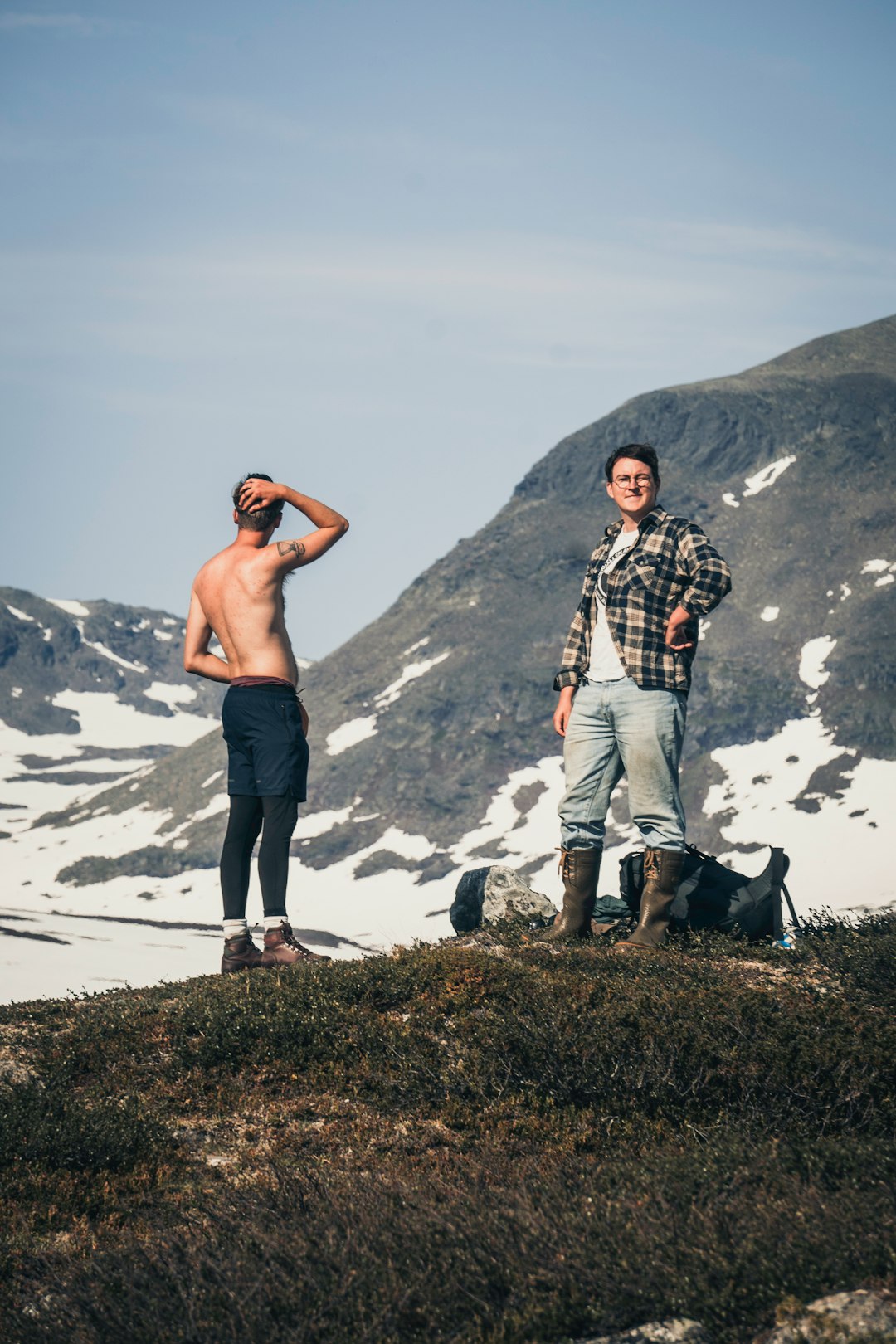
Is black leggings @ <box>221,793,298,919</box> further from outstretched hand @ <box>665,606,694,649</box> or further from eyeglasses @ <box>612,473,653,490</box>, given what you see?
eyeglasses @ <box>612,473,653,490</box>

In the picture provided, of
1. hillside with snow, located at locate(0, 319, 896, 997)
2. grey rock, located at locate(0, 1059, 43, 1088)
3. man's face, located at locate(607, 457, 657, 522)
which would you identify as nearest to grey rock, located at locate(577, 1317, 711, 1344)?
grey rock, located at locate(0, 1059, 43, 1088)

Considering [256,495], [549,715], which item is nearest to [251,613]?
[256,495]

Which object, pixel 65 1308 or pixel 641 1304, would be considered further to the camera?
pixel 65 1308

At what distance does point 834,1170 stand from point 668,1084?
123 cm

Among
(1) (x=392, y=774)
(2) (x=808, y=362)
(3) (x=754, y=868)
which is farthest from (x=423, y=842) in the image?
(2) (x=808, y=362)

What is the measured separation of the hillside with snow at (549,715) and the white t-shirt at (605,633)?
192 ft

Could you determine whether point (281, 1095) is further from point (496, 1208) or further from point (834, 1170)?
point (834, 1170)

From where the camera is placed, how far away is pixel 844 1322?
3201 mm

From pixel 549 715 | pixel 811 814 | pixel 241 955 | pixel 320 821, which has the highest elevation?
pixel 549 715

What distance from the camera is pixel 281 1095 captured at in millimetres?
6070

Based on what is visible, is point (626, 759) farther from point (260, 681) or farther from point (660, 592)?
point (260, 681)

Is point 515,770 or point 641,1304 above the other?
point 515,770

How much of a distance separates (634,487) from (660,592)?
775mm

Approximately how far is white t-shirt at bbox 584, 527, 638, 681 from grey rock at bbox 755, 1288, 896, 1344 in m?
5.12
